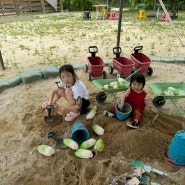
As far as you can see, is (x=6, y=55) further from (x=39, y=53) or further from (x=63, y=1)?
(x=63, y=1)

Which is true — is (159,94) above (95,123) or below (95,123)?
above

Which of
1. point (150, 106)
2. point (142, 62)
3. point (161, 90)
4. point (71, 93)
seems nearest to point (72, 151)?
point (71, 93)

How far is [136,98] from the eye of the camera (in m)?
2.79

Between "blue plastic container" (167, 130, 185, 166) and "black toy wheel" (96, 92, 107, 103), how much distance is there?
127 cm

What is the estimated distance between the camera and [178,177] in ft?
6.79

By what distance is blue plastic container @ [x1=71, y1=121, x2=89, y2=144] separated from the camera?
2436 millimetres

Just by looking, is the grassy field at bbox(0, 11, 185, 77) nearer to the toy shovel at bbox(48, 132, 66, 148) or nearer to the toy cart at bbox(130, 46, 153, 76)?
the toy cart at bbox(130, 46, 153, 76)

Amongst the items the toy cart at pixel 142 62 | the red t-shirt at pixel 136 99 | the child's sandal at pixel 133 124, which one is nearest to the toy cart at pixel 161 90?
the red t-shirt at pixel 136 99

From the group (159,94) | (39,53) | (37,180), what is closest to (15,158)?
(37,180)

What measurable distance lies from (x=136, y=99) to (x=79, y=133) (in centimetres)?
86

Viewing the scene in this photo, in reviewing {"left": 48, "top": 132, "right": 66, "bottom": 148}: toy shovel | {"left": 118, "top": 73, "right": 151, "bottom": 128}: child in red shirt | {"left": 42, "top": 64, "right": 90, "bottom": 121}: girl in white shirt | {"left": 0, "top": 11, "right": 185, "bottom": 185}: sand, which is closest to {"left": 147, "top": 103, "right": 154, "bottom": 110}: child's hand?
{"left": 0, "top": 11, "right": 185, "bottom": 185}: sand

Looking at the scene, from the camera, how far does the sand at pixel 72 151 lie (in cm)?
207

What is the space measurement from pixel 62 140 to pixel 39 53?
3.66 m

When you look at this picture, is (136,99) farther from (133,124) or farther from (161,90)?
(161,90)
